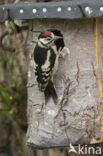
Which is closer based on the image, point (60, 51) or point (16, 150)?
point (60, 51)

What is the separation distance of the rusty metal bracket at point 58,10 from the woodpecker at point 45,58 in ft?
0.65

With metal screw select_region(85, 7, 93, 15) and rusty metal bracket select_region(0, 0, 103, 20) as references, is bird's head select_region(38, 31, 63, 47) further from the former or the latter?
metal screw select_region(85, 7, 93, 15)

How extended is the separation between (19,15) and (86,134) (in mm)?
1038

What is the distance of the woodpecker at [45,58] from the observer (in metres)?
3.03

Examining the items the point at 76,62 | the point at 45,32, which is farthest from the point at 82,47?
the point at 45,32

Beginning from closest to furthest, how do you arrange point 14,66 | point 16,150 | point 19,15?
1. point 19,15
2. point 14,66
3. point 16,150

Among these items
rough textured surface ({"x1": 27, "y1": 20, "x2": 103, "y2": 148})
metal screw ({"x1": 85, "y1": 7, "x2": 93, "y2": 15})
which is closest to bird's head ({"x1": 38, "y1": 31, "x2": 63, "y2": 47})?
rough textured surface ({"x1": 27, "y1": 20, "x2": 103, "y2": 148})

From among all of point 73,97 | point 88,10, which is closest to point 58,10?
point 88,10

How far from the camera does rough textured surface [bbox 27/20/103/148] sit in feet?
10.3

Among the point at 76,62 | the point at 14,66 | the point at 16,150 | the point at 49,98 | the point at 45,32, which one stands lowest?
the point at 16,150

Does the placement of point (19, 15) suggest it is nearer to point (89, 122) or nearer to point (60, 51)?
point (60, 51)

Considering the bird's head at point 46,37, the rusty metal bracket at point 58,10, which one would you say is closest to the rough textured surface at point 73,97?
the bird's head at point 46,37

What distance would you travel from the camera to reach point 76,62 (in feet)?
10.4

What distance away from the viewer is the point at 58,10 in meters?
2.85
